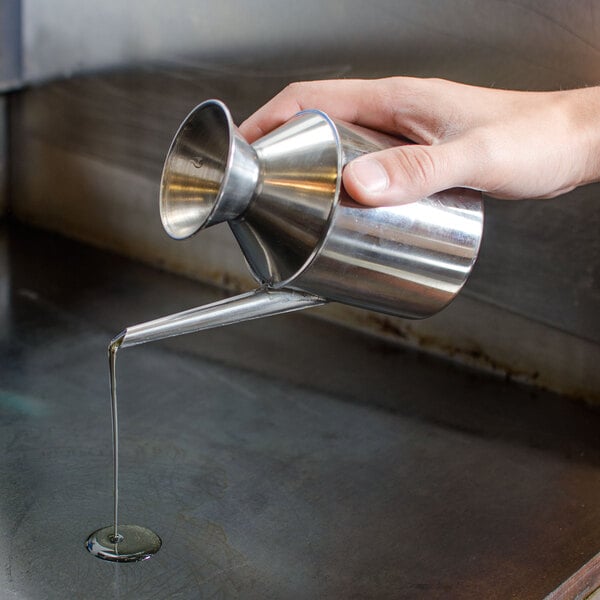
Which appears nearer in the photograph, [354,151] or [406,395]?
[354,151]

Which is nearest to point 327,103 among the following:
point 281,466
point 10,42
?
point 281,466

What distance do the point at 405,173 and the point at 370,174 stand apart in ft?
0.14

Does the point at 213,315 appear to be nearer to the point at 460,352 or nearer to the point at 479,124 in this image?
the point at 479,124

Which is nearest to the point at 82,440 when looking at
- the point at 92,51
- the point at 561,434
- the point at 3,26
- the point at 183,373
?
the point at 183,373

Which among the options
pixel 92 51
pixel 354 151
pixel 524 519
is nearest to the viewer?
pixel 354 151

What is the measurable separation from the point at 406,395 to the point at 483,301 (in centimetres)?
19

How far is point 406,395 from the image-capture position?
1260mm

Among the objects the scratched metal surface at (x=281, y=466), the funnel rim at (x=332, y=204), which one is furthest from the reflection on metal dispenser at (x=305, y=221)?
the scratched metal surface at (x=281, y=466)

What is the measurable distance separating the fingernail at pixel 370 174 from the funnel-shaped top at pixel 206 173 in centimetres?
8

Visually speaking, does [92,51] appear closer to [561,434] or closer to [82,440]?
[82,440]

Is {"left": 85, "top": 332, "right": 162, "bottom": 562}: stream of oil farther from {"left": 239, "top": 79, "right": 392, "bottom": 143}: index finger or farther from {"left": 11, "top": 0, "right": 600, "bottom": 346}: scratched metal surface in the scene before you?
{"left": 11, "top": 0, "right": 600, "bottom": 346}: scratched metal surface

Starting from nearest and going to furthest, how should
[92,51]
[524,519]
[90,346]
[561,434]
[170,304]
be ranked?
[524,519] → [561,434] → [90,346] → [170,304] → [92,51]

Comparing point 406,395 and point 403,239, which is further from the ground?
point 403,239

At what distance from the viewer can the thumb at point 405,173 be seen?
76cm
